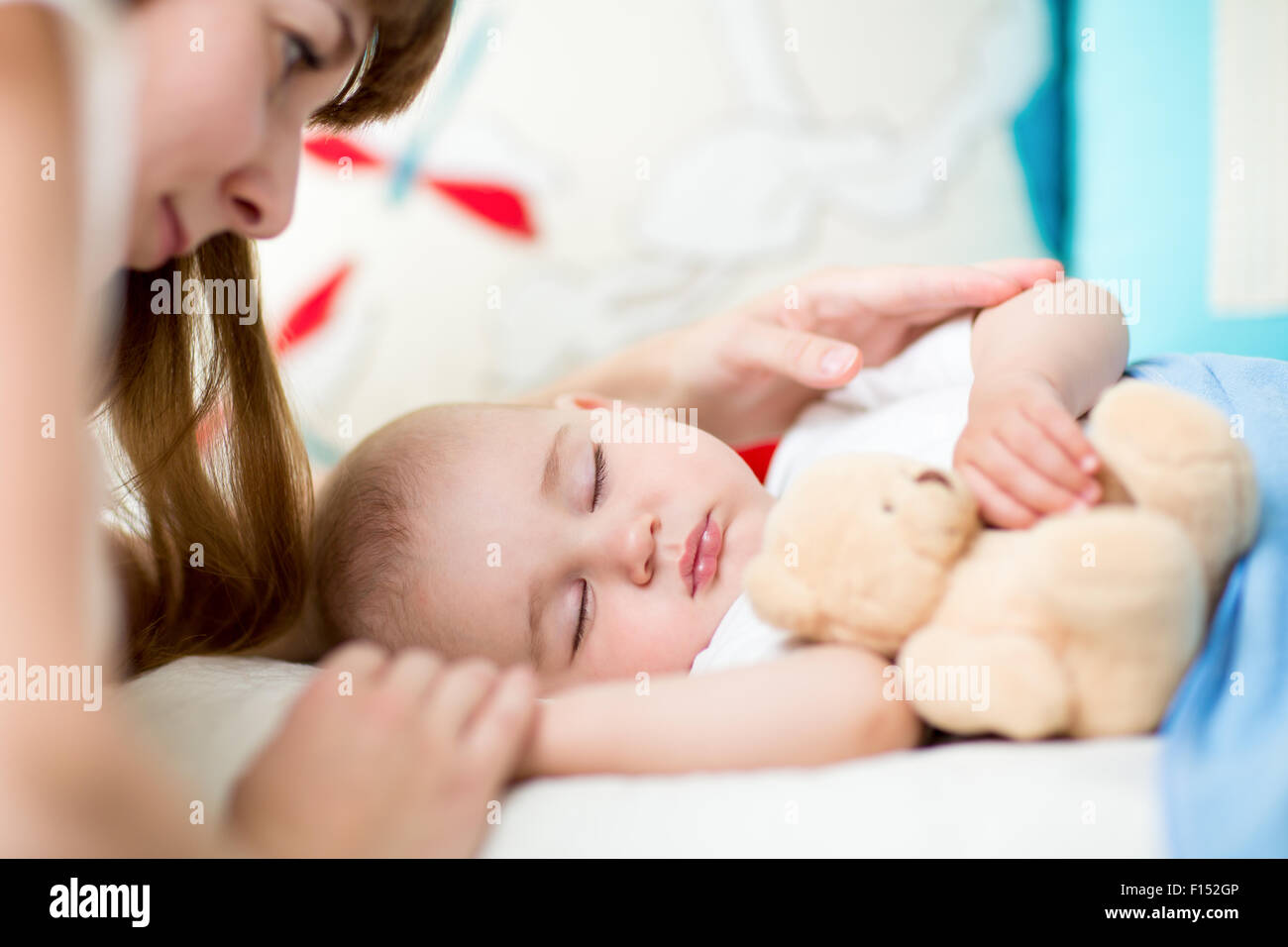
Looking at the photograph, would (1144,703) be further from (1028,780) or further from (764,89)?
(764,89)

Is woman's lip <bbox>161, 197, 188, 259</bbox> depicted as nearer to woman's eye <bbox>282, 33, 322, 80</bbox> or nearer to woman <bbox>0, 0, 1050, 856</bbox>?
woman <bbox>0, 0, 1050, 856</bbox>

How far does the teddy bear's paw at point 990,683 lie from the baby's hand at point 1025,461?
12cm

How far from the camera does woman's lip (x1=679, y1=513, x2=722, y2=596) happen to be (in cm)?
100

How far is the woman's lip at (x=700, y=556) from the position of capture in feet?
3.28

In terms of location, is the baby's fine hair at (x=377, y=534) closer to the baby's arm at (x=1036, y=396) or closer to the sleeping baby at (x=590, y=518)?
the sleeping baby at (x=590, y=518)

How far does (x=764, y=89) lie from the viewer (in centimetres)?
179

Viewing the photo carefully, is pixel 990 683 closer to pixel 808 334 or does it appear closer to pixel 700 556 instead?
pixel 700 556

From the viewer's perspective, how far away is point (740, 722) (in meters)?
0.68

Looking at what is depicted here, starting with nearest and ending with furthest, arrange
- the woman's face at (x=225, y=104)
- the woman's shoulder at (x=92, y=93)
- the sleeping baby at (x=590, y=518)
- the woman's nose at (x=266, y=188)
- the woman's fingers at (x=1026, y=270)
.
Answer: the woman's shoulder at (x=92, y=93) → the woman's face at (x=225, y=104) → the woman's nose at (x=266, y=188) → the sleeping baby at (x=590, y=518) → the woman's fingers at (x=1026, y=270)

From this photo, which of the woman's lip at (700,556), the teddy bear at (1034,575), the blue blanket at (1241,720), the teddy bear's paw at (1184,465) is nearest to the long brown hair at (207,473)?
the woman's lip at (700,556)

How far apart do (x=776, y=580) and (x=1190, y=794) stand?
27 cm

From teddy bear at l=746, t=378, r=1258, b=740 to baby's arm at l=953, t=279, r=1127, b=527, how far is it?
2 cm
